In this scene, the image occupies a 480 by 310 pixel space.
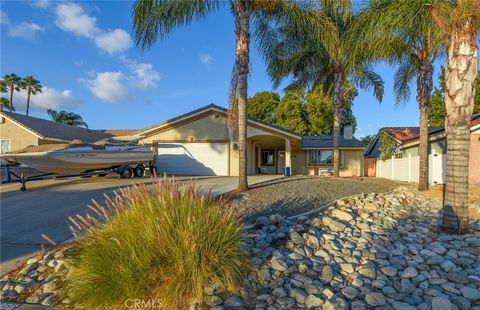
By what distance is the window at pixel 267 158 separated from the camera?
28.2 metres

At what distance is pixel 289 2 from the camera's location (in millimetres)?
10906

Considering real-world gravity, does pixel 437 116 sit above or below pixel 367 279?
above

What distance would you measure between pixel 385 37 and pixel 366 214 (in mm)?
4803

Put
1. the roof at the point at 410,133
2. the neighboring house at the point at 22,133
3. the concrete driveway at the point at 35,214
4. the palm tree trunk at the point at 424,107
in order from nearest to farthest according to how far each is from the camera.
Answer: the concrete driveway at the point at 35,214, the palm tree trunk at the point at 424,107, the roof at the point at 410,133, the neighboring house at the point at 22,133

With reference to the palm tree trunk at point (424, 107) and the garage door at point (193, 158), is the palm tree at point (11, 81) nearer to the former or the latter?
the garage door at point (193, 158)

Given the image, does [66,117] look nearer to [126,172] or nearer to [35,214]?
[126,172]

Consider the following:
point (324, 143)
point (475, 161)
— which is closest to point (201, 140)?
point (324, 143)

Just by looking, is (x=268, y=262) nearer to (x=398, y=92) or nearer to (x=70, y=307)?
(x=70, y=307)

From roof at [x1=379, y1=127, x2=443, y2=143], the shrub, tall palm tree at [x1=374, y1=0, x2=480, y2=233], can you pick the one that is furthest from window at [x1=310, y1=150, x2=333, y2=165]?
the shrub

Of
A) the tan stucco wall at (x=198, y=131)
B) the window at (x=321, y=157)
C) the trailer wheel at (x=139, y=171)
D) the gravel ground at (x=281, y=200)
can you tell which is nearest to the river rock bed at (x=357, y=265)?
the gravel ground at (x=281, y=200)

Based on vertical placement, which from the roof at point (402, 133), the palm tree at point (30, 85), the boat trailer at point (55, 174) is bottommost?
the boat trailer at point (55, 174)

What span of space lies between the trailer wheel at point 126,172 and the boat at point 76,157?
0.18 metres

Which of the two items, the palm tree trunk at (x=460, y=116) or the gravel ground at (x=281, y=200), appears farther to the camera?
the gravel ground at (x=281, y=200)

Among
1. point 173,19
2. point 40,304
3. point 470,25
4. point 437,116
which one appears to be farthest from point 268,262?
point 437,116
